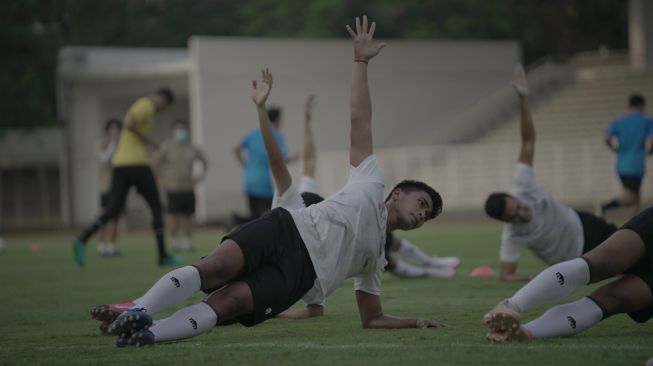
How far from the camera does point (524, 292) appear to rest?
6320mm

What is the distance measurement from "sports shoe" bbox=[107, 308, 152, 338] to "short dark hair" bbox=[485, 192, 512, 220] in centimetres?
471

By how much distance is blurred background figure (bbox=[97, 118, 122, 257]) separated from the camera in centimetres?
1911

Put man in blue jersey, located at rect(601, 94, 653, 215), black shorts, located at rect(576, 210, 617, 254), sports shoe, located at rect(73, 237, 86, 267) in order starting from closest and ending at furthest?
black shorts, located at rect(576, 210, 617, 254) → sports shoe, located at rect(73, 237, 86, 267) → man in blue jersey, located at rect(601, 94, 653, 215)

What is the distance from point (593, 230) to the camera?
1073 cm

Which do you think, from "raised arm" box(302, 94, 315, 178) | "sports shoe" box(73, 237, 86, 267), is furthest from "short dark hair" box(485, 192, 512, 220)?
"sports shoe" box(73, 237, 86, 267)

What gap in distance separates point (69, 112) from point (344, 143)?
10.0 metres

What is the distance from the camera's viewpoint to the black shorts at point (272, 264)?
6.64 m

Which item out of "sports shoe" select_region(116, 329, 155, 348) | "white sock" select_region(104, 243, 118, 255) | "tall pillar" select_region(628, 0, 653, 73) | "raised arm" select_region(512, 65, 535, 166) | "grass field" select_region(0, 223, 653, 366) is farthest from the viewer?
"tall pillar" select_region(628, 0, 653, 73)

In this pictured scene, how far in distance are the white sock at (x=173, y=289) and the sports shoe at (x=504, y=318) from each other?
1.66m

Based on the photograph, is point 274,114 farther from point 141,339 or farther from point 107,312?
point 141,339

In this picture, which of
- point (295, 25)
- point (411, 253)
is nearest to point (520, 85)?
point (411, 253)

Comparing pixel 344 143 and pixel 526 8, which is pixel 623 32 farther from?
pixel 344 143

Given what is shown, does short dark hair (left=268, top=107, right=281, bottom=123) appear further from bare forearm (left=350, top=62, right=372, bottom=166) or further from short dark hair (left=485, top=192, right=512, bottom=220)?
bare forearm (left=350, top=62, right=372, bottom=166)

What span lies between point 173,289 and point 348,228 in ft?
3.73
